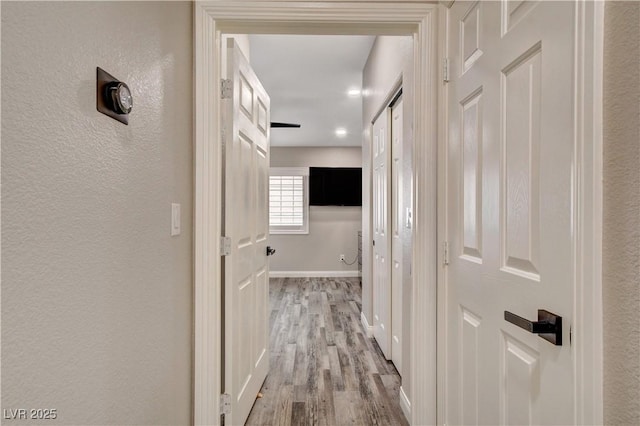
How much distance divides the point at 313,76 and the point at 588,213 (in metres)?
3.48

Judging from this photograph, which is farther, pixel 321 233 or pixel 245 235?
pixel 321 233

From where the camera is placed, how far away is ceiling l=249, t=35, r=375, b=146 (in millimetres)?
3154

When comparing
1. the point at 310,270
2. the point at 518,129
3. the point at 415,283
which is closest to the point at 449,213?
the point at 415,283

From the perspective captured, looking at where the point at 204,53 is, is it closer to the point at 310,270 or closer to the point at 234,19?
the point at 234,19

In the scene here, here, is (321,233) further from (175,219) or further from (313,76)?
(175,219)

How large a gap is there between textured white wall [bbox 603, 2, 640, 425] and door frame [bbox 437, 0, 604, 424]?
0.01 metres

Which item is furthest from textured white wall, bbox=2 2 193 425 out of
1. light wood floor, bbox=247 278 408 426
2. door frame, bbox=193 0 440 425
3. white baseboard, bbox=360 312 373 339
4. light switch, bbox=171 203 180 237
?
white baseboard, bbox=360 312 373 339

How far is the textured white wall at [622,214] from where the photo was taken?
0.69 meters

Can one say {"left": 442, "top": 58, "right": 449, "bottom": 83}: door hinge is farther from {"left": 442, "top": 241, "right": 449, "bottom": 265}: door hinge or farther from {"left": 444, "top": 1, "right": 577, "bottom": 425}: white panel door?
{"left": 442, "top": 241, "right": 449, "bottom": 265}: door hinge

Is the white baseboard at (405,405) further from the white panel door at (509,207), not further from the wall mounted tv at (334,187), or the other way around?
the wall mounted tv at (334,187)

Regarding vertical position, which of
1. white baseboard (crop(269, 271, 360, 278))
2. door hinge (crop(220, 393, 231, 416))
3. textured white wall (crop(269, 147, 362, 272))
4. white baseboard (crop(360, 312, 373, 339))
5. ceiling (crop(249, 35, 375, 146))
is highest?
ceiling (crop(249, 35, 375, 146))

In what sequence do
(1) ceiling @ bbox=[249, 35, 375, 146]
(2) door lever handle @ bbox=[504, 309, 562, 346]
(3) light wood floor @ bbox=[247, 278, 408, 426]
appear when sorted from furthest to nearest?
(1) ceiling @ bbox=[249, 35, 375, 146] < (3) light wood floor @ bbox=[247, 278, 408, 426] < (2) door lever handle @ bbox=[504, 309, 562, 346]

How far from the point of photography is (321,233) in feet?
24.3

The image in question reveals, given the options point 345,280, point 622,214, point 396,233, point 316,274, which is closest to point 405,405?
point 396,233
